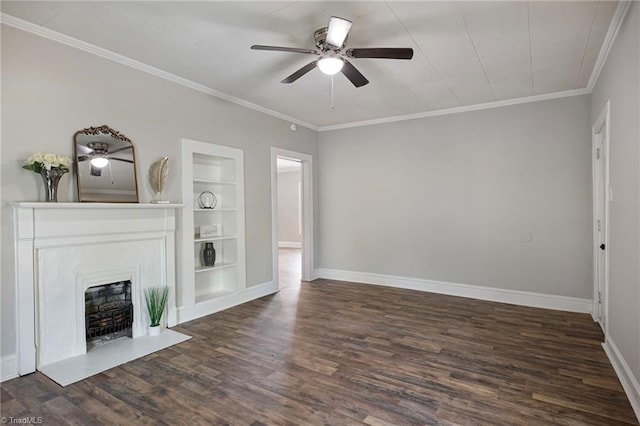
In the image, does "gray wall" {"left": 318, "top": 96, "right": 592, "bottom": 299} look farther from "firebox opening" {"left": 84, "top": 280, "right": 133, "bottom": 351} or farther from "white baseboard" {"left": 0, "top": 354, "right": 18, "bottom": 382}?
"white baseboard" {"left": 0, "top": 354, "right": 18, "bottom": 382}

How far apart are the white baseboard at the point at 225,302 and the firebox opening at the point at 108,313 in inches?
22.8

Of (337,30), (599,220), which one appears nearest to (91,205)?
(337,30)

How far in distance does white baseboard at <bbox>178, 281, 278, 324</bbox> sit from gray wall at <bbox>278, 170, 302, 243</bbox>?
19.7 ft

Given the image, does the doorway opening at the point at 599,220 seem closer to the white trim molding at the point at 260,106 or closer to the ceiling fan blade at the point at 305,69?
the white trim molding at the point at 260,106

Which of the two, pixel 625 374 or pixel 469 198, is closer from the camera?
pixel 625 374

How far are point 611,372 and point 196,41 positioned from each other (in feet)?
14.3

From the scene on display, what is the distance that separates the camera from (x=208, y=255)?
→ 14.3 ft

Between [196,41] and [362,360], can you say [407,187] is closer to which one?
[362,360]

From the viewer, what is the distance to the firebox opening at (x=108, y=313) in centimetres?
311

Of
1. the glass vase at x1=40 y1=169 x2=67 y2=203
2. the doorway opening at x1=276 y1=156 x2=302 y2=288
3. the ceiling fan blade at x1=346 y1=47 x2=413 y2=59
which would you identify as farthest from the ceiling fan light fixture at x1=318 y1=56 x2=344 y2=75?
the doorway opening at x1=276 y1=156 x2=302 y2=288

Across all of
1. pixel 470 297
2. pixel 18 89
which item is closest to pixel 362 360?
pixel 470 297

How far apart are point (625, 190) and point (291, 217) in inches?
370

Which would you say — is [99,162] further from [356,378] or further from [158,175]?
[356,378]

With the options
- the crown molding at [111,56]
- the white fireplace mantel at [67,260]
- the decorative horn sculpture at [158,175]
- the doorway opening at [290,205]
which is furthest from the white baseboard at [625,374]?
the doorway opening at [290,205]
